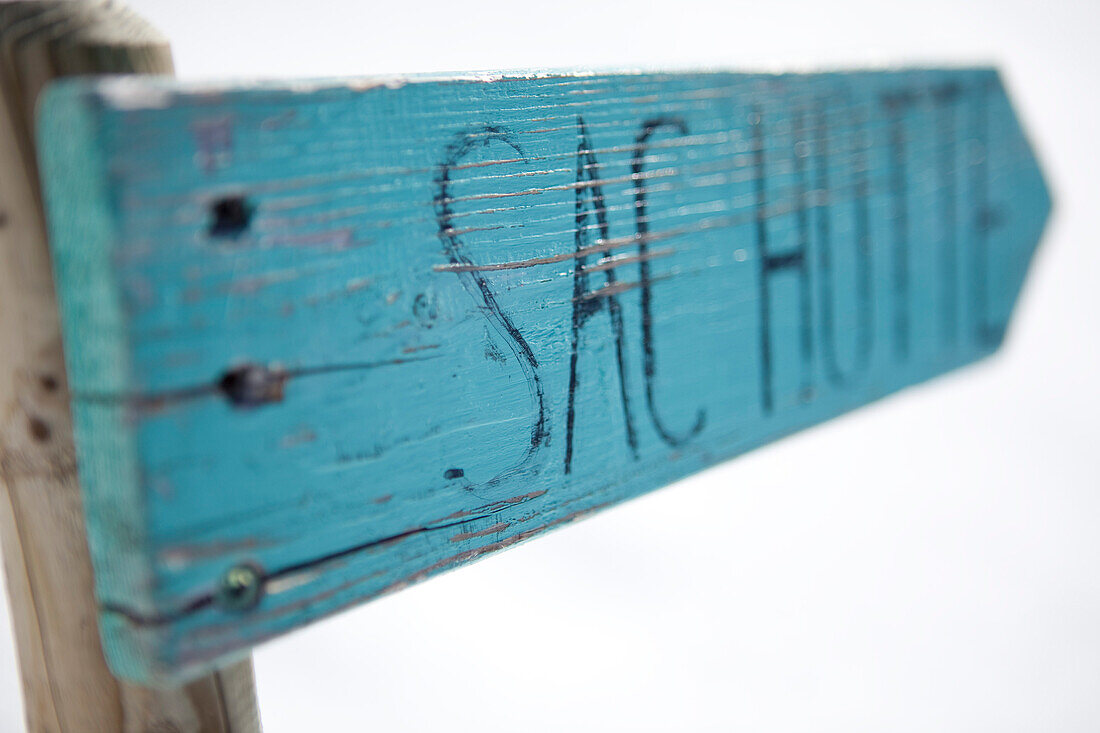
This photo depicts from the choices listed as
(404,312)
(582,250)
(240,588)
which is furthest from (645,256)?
(240,588)

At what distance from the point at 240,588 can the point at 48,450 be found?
0.14 meters

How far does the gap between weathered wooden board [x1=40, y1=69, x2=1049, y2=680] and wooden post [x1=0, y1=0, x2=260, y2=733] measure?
8cm

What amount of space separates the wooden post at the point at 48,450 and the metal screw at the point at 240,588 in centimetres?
11

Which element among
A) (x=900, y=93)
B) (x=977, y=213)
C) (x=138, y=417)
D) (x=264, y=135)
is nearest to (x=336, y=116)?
(x=264, y=135)

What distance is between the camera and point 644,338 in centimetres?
57

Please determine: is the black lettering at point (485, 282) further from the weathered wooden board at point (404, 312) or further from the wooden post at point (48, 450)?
the wooden post at point (48, 450)

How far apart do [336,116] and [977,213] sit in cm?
76

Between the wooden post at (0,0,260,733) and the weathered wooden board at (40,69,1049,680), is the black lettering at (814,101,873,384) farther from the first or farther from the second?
the wooden post at (0,0,260,733)

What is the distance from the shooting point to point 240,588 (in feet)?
1.21

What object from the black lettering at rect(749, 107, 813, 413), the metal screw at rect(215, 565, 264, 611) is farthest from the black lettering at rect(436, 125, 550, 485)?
the black lettering at rect(749, 107, 813, 413)

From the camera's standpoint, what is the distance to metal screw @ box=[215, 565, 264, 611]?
0.36m

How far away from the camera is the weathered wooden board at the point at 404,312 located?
34cm

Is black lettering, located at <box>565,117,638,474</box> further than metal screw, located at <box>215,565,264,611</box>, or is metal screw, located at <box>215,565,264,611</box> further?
black lettering, located at <box>565,117,638,474</box>

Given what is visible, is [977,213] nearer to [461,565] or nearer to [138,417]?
[461,565]
